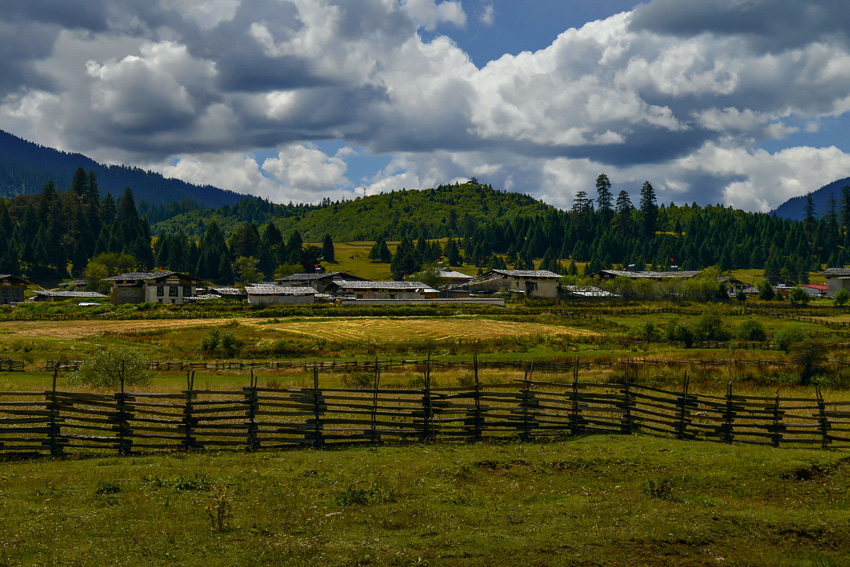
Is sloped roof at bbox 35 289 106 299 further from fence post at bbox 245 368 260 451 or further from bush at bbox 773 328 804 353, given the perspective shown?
fence post at bbox 245 368 260 451

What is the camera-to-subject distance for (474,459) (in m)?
18.2

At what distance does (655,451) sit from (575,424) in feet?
11.4

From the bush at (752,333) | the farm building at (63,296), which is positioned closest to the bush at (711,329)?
the bush at (752,333)

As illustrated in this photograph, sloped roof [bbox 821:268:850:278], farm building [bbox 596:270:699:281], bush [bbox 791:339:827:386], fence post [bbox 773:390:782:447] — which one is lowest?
bush [bbox 791:339:827:386]

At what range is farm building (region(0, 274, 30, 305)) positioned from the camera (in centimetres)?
13050

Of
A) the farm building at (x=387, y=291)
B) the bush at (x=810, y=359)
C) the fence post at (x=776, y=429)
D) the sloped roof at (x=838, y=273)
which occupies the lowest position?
the bush at (x=810, y=359)

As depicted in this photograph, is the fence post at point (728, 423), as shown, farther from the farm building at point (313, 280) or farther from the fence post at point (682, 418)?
the farm building at point (313, 280)

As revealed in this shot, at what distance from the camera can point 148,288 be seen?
125 meters

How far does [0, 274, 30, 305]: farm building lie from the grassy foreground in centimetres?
13564

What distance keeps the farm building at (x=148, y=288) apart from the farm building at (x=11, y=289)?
23111mm

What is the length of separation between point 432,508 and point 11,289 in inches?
5814

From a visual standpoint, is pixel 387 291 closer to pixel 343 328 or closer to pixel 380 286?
pixel 380 286

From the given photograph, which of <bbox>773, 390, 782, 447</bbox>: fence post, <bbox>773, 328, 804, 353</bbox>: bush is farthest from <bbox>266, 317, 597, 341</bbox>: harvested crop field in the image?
<bbox>773, 390, 782, 447</bbox>: fence post

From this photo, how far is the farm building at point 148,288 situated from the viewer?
12481 centimetres
